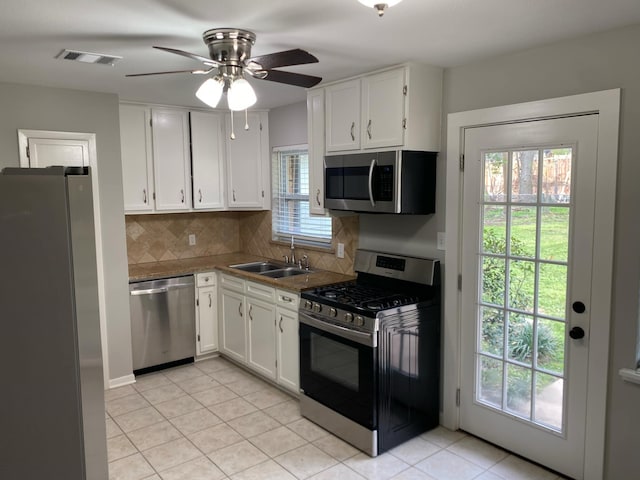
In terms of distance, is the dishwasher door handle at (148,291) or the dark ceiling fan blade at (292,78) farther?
the dishwasher door handle at (148,291)

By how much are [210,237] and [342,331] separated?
8.43 ft

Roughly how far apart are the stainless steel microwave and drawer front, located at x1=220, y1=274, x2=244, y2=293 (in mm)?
1317

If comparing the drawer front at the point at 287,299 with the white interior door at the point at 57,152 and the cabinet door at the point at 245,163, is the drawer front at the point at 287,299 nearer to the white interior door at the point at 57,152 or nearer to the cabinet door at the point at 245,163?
the cabinet door at the point at 245,163

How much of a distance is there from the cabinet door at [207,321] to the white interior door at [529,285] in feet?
7.68

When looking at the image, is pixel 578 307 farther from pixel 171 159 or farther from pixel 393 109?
pixel 171 159

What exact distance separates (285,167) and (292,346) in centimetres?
185

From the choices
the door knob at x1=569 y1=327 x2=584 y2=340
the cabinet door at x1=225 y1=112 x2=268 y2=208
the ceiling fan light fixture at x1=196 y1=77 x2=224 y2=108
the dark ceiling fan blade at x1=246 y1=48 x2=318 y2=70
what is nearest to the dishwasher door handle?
the cabinet door at x1=225 y1=112 x2=268 y2=208

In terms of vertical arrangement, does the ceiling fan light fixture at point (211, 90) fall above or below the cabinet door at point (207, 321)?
above

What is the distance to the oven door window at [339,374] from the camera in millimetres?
2898

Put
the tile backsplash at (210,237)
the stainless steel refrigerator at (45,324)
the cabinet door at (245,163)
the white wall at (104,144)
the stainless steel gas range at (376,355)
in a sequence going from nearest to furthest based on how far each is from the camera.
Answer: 1. the stainless steel refrigerator at (45,324)
2. the stainless steel gas range at (376,355)
3. the white wall at (104,144)
4. the tile backsplash at (210,237)
5. the cabinet door at (245,163)

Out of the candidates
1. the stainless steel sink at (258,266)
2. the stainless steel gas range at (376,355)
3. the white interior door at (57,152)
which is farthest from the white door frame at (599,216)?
the white interior door at (57,152)

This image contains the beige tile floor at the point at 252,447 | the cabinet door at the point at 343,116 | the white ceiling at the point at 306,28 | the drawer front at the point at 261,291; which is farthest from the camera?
the drawer front at the point at 261,291

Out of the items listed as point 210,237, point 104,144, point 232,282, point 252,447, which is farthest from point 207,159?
point 252,447

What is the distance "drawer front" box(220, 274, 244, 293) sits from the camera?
417cm
